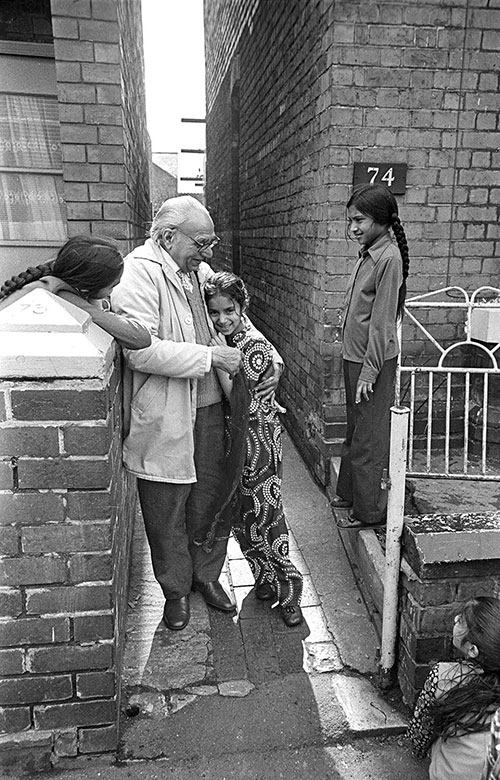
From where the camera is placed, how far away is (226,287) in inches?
111

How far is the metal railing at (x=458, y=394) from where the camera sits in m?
3.95

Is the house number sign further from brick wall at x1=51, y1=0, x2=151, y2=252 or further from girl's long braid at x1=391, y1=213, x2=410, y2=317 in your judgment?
brick wall at x1=51, y1=0, x2=151, y2=252

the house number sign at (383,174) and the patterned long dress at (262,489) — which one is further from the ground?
the house number sign at (383,174)

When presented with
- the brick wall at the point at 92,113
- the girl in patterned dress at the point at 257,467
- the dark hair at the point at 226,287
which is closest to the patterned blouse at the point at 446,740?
the girl in patterned dress at the point at 257,467

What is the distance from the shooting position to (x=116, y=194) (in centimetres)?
384

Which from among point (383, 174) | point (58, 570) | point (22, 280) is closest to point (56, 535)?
point (58, 570)

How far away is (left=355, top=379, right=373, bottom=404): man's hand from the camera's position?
3350mm

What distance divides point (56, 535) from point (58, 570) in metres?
0.12


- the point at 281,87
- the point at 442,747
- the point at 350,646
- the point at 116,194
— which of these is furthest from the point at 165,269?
the point at 281,87

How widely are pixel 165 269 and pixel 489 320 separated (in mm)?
2197

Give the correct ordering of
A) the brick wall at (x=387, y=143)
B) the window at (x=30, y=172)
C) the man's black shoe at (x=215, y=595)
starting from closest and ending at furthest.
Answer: the man's black shoe at (x=215, y=595) < the brick wall at (x=387, y=143) < the window at (x=30, y=172)

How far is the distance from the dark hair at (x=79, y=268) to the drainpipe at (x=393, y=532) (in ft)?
3.82

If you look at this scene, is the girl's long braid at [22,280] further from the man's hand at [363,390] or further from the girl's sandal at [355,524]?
the girl's sandal at [355,524]

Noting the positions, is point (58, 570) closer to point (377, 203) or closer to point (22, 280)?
point (22, 280)
